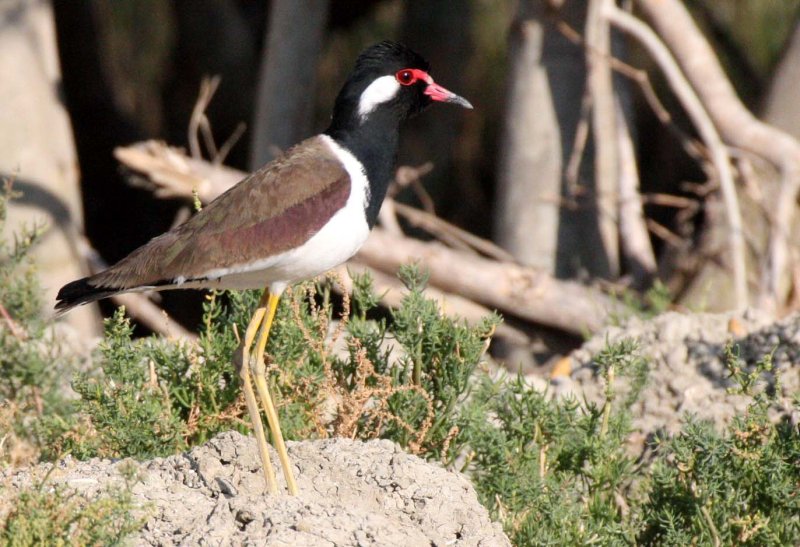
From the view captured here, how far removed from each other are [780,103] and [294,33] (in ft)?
11.1

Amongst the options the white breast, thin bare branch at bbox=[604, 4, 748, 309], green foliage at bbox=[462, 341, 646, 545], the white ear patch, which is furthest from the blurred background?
the white breast

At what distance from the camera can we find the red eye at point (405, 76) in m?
4.89

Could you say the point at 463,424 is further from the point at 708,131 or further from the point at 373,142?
the point at 708,131

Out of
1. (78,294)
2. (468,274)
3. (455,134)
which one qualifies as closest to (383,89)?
(78,294)

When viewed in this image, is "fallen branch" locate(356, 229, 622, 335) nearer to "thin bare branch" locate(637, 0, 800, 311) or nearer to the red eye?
"thin bare branch" locate(637, 0, 800, 311)

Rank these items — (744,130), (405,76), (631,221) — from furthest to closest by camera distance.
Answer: (631,221)
(744,130)
(405,76)

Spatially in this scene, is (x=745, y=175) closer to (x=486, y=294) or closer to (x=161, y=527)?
(x=486, y=294)

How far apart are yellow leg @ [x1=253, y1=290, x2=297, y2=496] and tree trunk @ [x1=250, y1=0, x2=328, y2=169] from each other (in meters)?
4.19

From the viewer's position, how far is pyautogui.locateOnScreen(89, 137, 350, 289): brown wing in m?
4.52

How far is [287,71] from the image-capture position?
871cm

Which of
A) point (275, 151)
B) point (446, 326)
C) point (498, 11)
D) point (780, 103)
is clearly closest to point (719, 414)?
point (446, 326)

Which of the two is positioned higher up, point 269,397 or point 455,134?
point 269,397

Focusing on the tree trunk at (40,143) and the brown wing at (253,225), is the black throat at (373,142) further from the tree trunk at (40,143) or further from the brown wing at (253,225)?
the tree trunk at (40,143)

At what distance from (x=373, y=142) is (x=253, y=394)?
110 cm
